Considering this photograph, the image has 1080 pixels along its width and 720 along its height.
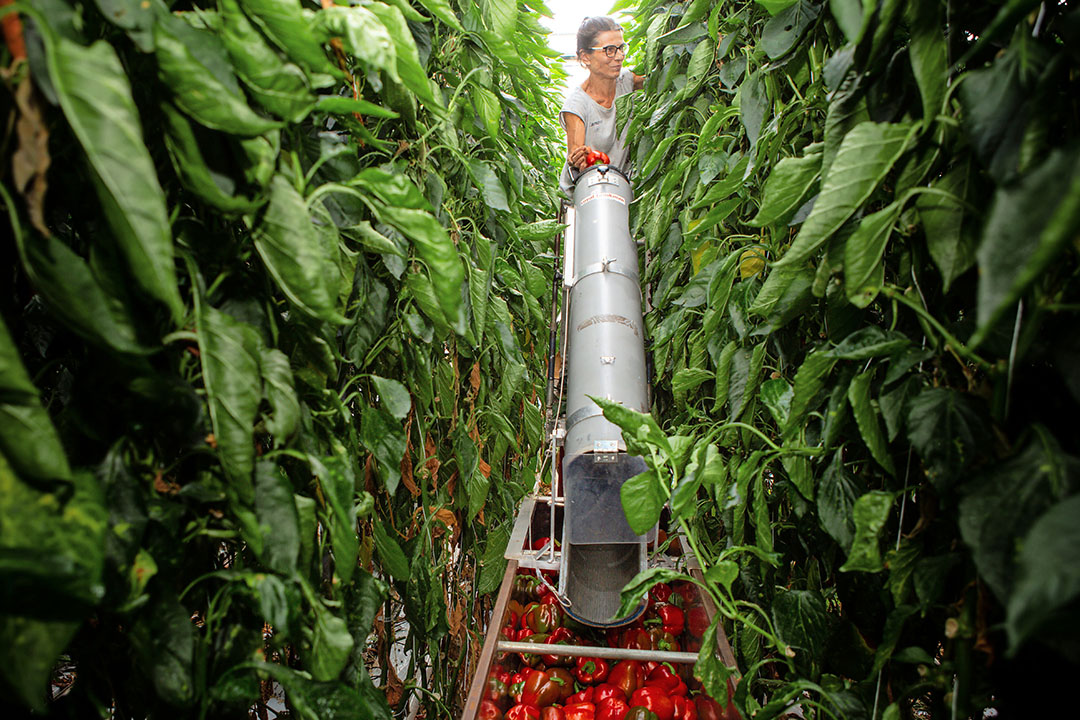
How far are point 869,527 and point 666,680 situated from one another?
1.21 m

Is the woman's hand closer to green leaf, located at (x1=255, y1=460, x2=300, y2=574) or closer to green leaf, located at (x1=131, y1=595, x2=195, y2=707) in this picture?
green leaf, located at (x1=255, y1=460, x2=300, y2=574)

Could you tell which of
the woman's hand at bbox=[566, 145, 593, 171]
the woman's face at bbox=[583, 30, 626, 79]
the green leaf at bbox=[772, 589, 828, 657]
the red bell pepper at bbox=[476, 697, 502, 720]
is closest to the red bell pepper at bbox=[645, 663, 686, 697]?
the red bell pepper at bbox=[476, 697, 502, 720]

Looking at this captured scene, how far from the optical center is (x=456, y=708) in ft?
5.14

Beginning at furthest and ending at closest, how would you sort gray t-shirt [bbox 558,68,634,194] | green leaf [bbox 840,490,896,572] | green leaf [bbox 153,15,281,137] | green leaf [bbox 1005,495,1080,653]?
gray t-shirt [bbox 558,68,634,194] < green leaf [bbox 840,490,896,572] < green leaf [bbox 153,15,281,137] < green leaf [bbox 1005,495,1080,653]

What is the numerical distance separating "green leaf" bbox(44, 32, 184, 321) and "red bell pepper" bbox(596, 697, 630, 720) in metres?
1.64

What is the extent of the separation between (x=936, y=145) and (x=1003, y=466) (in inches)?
13.6

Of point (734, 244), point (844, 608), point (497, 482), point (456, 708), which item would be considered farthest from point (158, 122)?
point (456, 708)

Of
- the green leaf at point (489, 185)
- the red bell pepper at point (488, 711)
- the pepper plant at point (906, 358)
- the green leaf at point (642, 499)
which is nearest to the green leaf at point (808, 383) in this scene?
the pepper plant at point (906, 358)

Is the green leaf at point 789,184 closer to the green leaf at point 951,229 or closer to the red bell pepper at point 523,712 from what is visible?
the green leaf at point 951,229

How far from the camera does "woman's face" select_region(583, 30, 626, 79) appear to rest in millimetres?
2404

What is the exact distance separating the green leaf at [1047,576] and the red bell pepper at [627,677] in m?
1.53

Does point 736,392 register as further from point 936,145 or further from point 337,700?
point 337,700

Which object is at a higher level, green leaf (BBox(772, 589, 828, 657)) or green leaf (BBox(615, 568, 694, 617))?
green leaf (BBox(615, 568, 694, 617))

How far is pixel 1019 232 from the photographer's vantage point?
35cm
